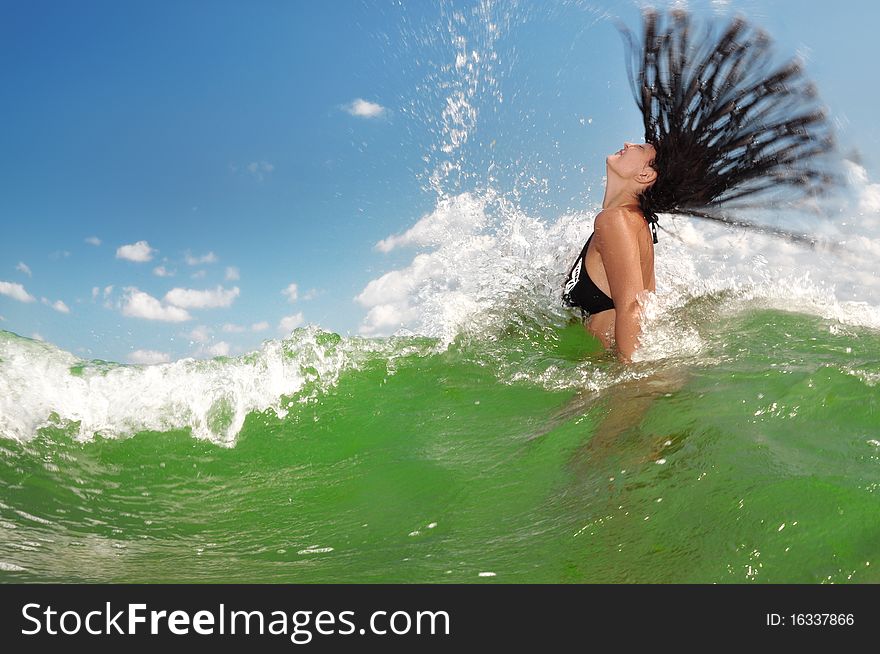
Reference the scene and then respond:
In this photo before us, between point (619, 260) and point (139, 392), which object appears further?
point (139, 392)

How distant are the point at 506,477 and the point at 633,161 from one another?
2.46 m

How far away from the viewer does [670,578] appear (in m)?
2.15

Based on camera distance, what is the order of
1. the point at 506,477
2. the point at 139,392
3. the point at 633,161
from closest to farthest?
the point at 506,477 < the point at 633,161 < the point at 139,392

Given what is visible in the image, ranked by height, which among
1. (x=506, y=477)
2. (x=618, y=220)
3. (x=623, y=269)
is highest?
(x=618, y=220)

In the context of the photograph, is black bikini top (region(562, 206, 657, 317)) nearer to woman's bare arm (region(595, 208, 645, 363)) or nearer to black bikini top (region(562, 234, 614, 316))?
black bikini top (region(562, 234, 614, 316))

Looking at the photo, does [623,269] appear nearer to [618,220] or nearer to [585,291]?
[618,220]

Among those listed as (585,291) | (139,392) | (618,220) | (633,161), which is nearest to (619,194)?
(633,161)

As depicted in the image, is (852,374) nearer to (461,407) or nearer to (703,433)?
(703,433)

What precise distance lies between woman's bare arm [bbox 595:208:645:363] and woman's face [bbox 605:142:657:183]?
50 centimetres

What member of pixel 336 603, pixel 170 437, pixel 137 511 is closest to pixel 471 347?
pixel 170 437

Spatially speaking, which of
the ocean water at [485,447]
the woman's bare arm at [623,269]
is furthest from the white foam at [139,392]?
the woman's bare arm at [623,269]

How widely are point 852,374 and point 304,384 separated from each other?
12.4 feet

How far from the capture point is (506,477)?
346 cm

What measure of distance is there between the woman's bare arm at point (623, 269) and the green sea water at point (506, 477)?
0.24 m
